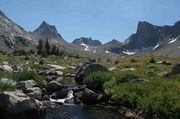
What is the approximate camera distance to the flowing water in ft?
128

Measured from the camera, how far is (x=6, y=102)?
33.7 metres

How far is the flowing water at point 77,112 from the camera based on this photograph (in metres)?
39.1

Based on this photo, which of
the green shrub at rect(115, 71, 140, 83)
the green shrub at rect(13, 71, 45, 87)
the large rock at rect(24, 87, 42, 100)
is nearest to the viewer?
the large rock at rect(24, 87, 42, 100)

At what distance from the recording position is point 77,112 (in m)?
41.5

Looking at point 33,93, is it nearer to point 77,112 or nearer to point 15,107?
point 77,112

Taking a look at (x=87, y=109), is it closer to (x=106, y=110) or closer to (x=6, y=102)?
(x=106, y=110)

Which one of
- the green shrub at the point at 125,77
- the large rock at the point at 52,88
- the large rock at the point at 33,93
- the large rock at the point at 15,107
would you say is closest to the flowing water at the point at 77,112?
the large rock at the point at 33,93

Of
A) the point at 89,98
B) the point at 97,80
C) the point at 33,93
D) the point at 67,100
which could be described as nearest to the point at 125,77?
the point at 97,80

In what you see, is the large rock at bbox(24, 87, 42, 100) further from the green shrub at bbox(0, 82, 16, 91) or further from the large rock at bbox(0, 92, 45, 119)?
the large rock at bbox(0, 92, 45, 119)

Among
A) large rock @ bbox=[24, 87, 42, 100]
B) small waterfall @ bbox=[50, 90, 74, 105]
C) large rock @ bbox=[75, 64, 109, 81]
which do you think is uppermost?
large rock @ bbox=[75, 64, 109, 81]

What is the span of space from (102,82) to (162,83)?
44.3 feet

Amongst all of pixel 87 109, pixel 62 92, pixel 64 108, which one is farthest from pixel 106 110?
pixel 62 92

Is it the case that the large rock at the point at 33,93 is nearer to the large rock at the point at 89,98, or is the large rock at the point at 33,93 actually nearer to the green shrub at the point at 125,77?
the large rock at the point at 89,98

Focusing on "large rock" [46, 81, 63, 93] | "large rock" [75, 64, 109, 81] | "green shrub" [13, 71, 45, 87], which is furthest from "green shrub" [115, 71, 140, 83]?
"large rock" [75, 64, 109, 81]
